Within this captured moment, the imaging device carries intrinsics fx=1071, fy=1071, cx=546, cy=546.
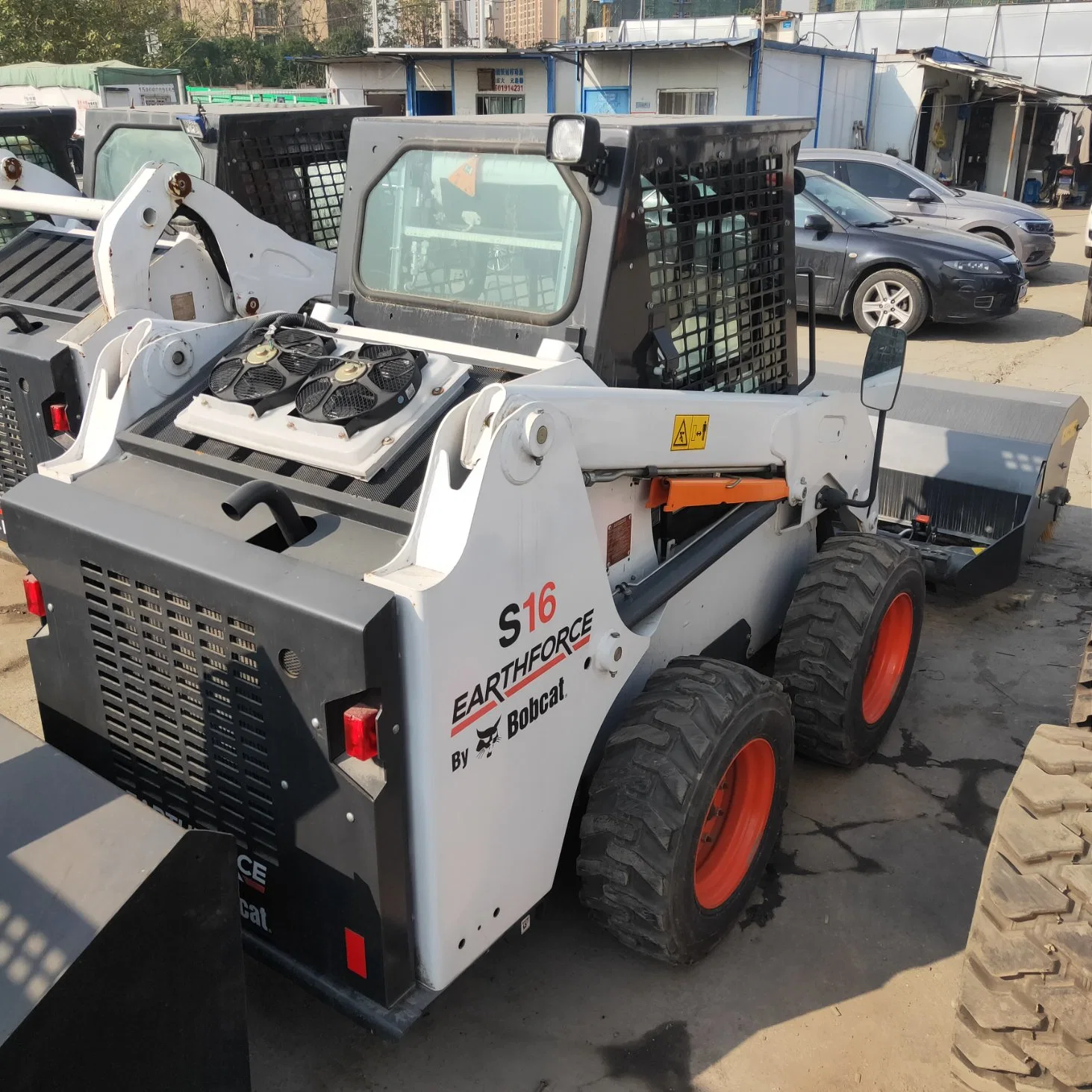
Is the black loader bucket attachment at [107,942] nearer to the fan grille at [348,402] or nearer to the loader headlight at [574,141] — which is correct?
the fan grille at [348,402]

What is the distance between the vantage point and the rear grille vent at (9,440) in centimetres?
478

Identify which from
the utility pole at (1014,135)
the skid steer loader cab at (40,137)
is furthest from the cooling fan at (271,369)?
the utility pole at (1014,135)

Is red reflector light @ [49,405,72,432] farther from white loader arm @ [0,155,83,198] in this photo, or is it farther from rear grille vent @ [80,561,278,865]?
rear grille vent @ [80,561,278,865]

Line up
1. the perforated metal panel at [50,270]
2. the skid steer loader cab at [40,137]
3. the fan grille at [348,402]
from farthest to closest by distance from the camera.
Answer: the skid steer loader cab at [40,137]
the perforated metal panel at [50,270]
the fan grille at [348,402]

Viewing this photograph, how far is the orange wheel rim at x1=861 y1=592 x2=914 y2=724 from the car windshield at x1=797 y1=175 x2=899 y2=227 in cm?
818

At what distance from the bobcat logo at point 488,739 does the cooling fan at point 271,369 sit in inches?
40.9

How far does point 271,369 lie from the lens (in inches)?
113

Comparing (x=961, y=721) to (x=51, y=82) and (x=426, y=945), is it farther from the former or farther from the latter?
(x=51, y=82)

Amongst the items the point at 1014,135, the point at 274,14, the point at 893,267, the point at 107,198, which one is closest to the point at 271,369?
the point at 107,198

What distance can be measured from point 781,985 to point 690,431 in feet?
5.31

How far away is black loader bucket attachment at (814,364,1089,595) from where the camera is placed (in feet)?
17.7

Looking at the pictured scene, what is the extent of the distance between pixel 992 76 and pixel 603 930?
26.3 meters

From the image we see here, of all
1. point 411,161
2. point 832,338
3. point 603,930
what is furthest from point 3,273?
point 832,338

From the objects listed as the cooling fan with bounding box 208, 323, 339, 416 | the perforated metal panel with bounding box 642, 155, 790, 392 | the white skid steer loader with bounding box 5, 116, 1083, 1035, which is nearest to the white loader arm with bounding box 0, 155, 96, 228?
the white skid steer loader with bounding box 5, 116, 1083, 1035
